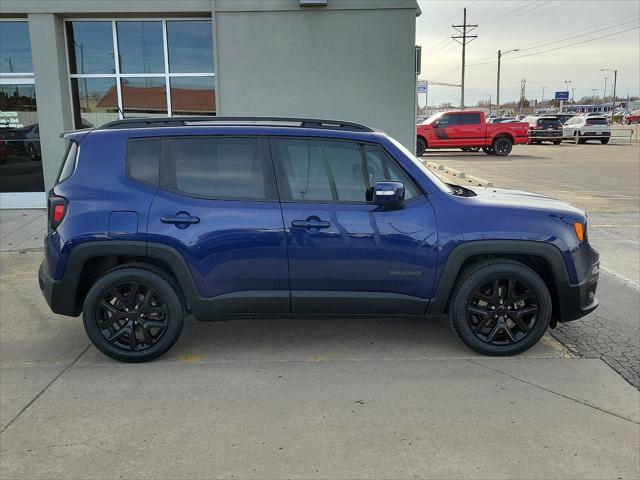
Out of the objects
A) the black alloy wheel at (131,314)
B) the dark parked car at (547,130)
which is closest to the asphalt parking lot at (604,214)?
the black alloy wheel at (131,314)

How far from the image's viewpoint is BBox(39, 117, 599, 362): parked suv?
3998mm

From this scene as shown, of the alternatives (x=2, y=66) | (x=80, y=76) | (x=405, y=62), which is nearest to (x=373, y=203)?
(x=405, y=62)

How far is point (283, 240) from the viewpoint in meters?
3.99

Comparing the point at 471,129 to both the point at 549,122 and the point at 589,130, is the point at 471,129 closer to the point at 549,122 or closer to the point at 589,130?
the point at 549,122

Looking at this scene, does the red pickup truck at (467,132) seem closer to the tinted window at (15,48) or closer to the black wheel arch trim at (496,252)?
the tinted window at (15,48)

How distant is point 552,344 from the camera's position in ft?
14.8

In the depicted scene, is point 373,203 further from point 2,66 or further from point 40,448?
point 2,66

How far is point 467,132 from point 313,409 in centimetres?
2248

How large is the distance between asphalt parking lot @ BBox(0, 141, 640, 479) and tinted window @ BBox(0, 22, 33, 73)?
20.7ft

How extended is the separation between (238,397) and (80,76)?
833 cm

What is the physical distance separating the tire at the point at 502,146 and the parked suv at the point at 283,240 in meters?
21.3

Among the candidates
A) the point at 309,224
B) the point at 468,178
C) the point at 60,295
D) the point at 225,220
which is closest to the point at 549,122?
the point at 468,178

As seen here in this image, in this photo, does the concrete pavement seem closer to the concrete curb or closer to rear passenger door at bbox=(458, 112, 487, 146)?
the concrete curb

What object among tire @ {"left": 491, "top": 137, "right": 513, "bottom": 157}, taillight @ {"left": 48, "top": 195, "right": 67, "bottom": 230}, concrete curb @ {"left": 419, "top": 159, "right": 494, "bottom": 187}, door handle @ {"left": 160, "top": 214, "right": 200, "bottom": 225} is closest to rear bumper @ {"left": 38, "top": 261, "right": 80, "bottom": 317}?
taillight @ {"left": 48, "top": 195, "right": 67, "bottom": 230}
